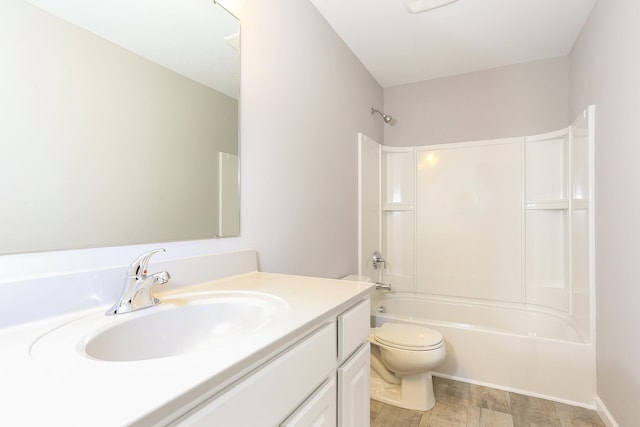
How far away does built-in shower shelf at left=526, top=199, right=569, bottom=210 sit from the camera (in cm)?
243

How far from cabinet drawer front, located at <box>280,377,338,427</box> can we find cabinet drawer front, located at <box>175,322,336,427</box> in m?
0.02

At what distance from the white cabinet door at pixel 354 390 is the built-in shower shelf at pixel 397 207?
206 cm

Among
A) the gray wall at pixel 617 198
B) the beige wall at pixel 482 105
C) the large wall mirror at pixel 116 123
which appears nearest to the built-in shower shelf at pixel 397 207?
the beige wall at pixel 482 105

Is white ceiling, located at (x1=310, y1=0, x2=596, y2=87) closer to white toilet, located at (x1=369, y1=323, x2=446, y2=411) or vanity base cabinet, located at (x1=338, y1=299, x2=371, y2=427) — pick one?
vanity base cabinet, located at (x1=338, y1=299, x2=371, y2=427)

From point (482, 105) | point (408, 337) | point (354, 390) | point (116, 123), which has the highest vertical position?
point (482, 105)

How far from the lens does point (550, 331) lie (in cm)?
240

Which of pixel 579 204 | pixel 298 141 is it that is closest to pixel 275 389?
pixel 298 141

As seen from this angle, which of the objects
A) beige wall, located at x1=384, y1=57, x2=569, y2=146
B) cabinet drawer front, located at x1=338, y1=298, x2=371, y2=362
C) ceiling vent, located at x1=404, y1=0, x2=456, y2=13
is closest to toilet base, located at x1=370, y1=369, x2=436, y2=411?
cabinet drawer front, located at x1=338, y1=298, x2=371, y2=362

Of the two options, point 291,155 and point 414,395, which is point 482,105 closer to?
point 291,155

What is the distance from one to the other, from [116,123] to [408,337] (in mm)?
1817

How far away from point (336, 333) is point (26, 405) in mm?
677

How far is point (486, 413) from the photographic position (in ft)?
5.91

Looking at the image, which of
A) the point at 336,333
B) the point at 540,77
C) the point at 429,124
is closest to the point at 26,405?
the point at 336,333

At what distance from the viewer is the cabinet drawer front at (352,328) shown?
0.95m
